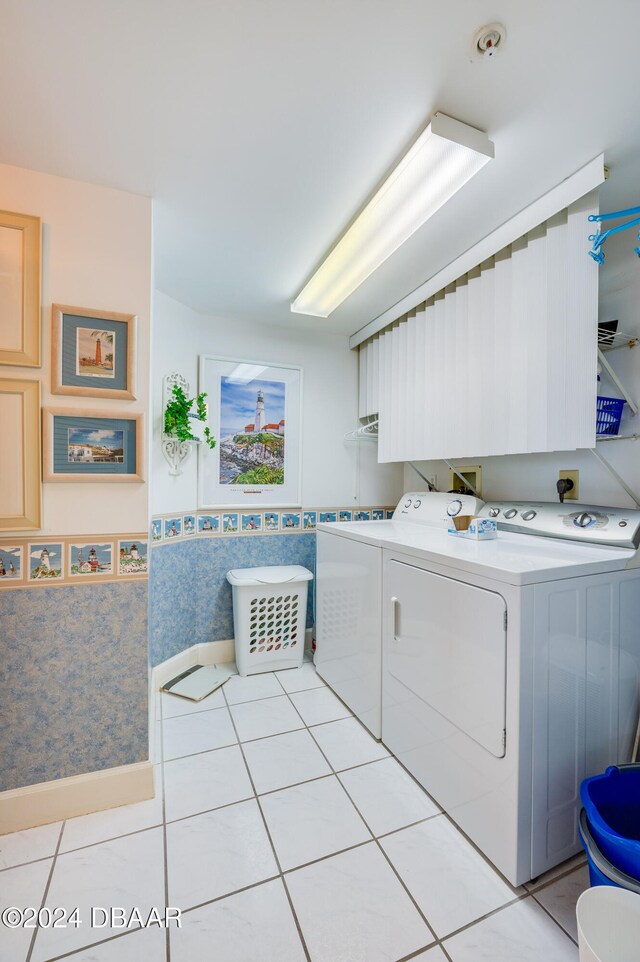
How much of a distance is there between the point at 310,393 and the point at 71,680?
7.37 feet

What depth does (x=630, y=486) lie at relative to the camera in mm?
1644

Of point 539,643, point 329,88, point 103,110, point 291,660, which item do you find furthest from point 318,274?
point 291,660

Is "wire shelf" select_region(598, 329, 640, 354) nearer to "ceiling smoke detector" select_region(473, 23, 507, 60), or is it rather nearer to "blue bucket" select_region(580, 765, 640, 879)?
"ceiling smoke detector" select_region(473, 23, 507, 60)

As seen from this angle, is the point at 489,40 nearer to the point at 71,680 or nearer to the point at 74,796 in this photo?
the point at 71,680

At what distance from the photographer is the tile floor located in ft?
3.48

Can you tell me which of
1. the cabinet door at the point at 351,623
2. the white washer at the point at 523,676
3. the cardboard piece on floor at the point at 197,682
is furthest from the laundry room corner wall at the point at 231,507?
the white washer at the point at 523,676

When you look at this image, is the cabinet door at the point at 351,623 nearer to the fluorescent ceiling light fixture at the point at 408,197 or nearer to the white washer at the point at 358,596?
the white washer at the point at 358,596

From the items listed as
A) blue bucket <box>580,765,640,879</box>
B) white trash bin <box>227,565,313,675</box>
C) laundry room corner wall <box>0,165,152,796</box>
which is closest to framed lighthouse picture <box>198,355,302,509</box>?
white trash bin <box>227,565,313,675</box>

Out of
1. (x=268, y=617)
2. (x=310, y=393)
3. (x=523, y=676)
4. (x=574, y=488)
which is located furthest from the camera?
(x=310, y=393)

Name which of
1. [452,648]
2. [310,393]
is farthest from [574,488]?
[310,393]

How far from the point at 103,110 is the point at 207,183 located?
1.26 ft

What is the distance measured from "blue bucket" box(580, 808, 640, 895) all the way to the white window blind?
123 centimetres

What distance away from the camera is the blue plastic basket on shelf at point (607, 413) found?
1604mm

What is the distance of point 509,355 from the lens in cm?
177
